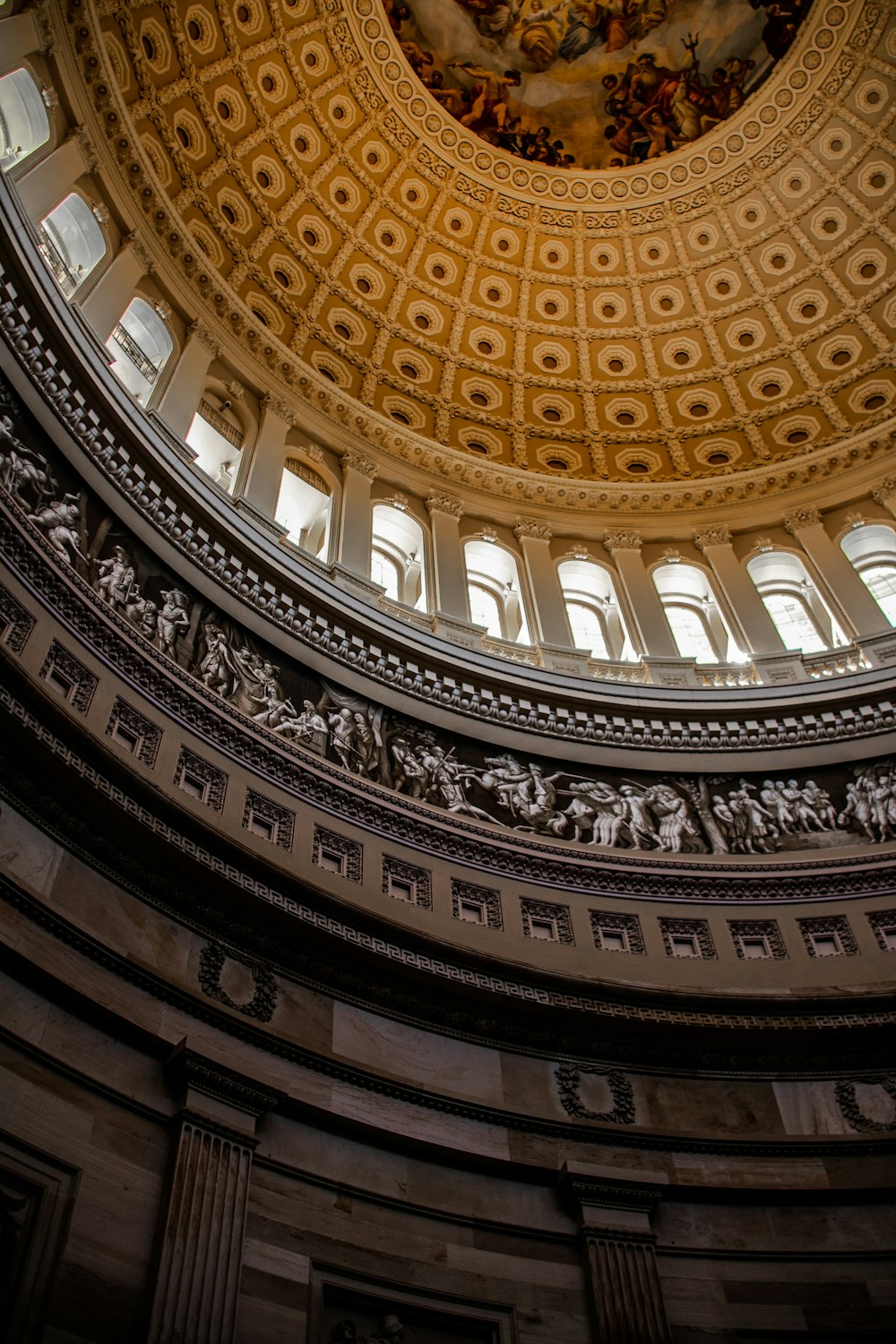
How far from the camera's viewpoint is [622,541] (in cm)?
2670

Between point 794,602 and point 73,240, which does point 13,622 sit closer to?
point 73,240

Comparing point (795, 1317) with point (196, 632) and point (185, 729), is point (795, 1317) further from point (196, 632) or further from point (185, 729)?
point (196, 632)

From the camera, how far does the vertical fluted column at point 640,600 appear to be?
23.7 m

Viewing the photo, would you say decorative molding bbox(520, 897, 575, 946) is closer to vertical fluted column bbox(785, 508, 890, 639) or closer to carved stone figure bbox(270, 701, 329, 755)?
carved stone figure bbox(270, 701, 329, 755)

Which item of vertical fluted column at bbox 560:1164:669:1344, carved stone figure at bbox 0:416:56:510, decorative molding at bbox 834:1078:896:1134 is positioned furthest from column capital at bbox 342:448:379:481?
vertical fluted column at bbox 560:1164:669:1344

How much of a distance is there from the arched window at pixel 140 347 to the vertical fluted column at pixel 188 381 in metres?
0.31

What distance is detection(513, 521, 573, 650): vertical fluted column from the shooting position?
23.5 metres

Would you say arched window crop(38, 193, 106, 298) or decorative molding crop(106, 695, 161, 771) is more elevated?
arched window crop(38, 193, 106, 298)

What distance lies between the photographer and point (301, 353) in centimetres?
2698

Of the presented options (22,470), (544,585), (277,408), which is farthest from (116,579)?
(544,585)

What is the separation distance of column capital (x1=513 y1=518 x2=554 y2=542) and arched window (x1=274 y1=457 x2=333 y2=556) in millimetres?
4322

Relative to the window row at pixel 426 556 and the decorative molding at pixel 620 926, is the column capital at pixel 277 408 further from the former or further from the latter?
the decorative molding at pixel 620 926

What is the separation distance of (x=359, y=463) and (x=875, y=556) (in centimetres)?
1069

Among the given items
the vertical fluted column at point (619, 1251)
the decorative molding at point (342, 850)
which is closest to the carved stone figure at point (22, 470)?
the decorative molding at point (342, 850)
